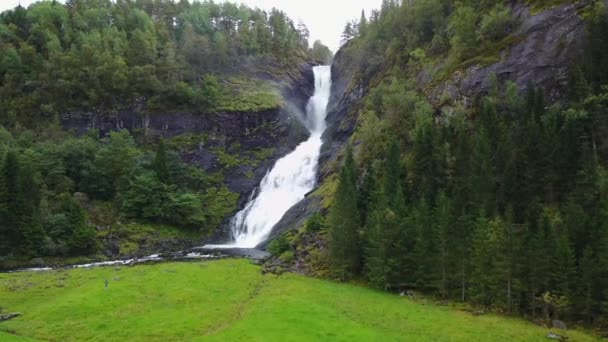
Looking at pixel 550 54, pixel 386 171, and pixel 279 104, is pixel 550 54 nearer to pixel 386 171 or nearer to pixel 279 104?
pixel 386 171

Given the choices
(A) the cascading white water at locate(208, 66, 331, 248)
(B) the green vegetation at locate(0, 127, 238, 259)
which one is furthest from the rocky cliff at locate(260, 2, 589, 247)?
(B) the green vegetation at locate(0, 127, 238, 259)

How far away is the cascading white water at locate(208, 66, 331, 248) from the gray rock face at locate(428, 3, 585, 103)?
119 feet

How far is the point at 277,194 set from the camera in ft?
318

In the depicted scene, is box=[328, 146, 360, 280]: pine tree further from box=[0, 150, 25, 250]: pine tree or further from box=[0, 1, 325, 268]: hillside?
box=[0, 150, 25, 250]: pine tree

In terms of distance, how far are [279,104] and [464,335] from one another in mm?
101357

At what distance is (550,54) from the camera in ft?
192

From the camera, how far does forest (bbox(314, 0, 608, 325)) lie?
36625 mm

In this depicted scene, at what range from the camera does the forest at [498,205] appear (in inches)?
1442

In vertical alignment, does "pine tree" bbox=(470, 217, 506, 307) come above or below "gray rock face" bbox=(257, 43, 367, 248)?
below

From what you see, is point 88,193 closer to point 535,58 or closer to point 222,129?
point 222,129

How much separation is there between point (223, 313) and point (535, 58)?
5122 cm

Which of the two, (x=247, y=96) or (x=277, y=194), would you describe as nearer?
(x=277, y=194)

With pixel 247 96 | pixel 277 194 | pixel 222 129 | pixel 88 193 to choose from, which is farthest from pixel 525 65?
pixel 247 96

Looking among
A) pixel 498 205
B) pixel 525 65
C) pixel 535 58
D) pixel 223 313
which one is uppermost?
pixel 535 58
